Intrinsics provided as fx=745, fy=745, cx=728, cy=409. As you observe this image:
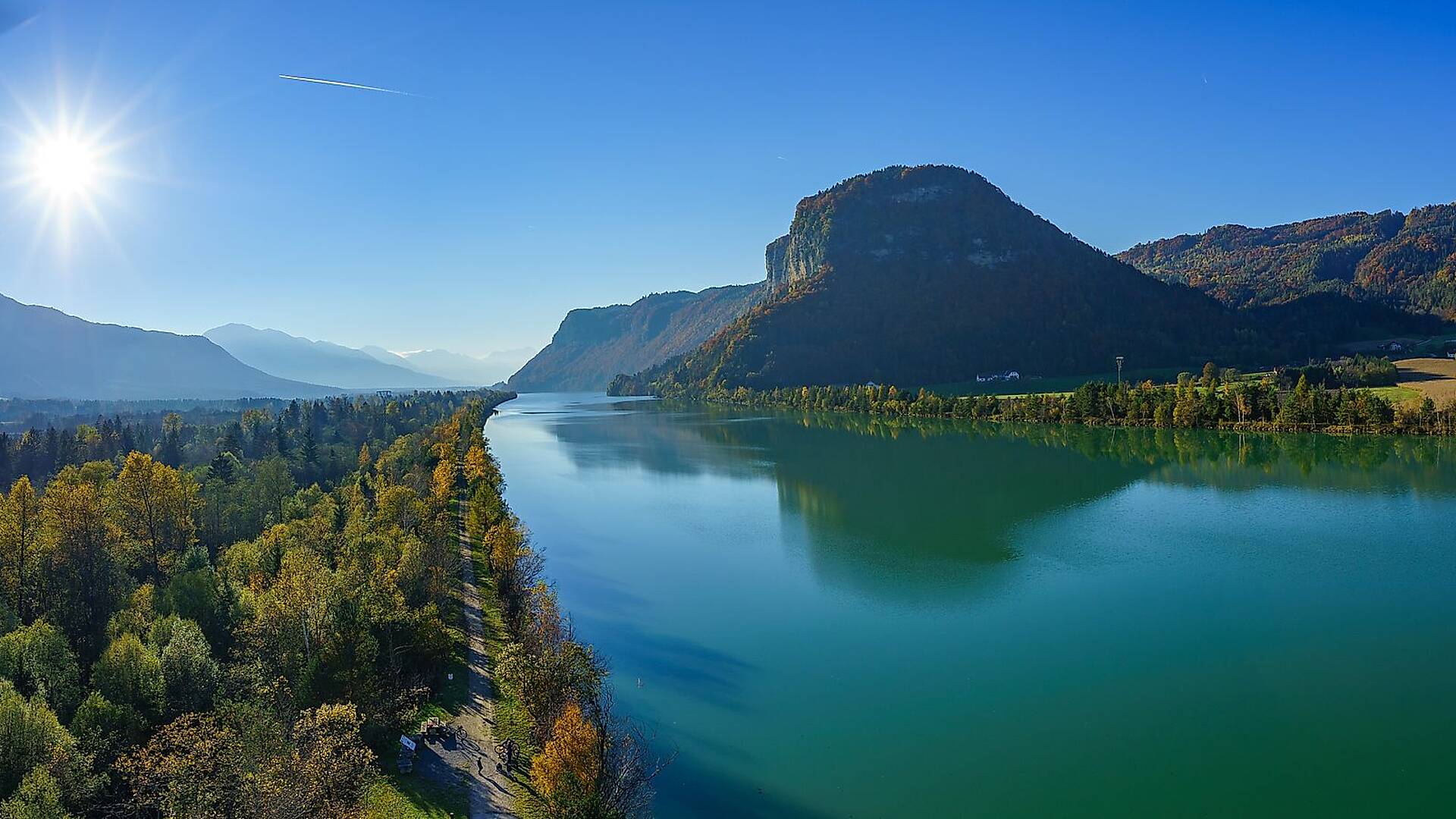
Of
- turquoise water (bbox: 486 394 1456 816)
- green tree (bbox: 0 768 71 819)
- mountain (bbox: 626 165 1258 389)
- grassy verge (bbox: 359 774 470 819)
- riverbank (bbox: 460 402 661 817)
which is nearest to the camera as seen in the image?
green tree (bbox: 0 768 71 819)

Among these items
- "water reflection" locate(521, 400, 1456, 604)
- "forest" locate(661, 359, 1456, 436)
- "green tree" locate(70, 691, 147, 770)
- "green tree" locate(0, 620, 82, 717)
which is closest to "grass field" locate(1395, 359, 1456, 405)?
"forest" locate(661, 359, 1456, 436)

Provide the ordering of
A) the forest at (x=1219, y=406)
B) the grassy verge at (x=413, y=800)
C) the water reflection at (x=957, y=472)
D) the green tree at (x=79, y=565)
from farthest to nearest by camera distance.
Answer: the forest at (x=1219, y=406)
the water reflection at (x=957, y=472)
the green tree at (x=79, y=565)
the grassy verge at (x=413, y=800)

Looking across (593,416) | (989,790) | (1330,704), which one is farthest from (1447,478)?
(593,416)

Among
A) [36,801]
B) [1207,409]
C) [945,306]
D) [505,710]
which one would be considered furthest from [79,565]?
[945,306]

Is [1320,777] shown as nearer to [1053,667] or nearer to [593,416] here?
[1053,667]

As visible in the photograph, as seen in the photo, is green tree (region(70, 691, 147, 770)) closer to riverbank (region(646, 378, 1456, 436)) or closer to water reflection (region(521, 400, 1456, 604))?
water reflection (region(521, 400, 1456, 604))

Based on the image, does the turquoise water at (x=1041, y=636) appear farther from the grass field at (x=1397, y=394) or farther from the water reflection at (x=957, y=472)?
the grass field at (x=1397, y=394)

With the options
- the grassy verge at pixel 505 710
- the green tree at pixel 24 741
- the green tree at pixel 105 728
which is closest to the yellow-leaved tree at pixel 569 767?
the grassy verge at pixel 505 710
